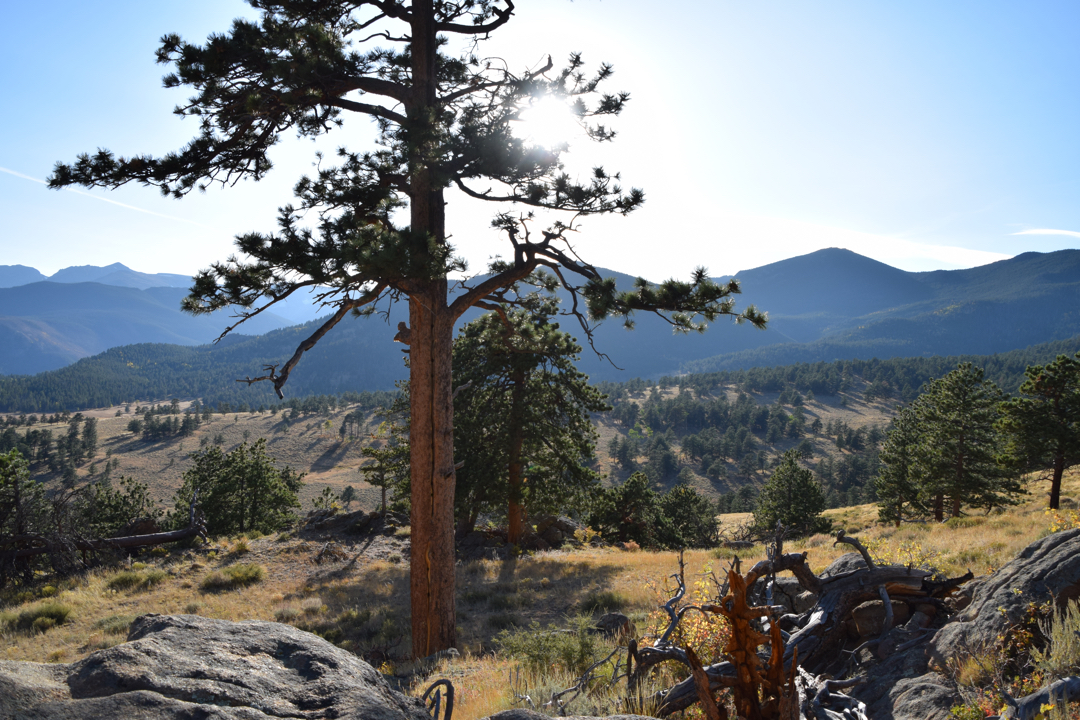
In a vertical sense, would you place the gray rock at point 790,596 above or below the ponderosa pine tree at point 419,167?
below

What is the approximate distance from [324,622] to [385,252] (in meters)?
9.23

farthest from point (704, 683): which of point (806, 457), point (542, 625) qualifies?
point (806, 457)

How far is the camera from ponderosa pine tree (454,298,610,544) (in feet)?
57.1

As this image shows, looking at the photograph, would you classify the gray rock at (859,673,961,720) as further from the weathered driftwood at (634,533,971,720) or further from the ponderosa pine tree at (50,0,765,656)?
the ponderosa pine tree at (50,0,765,656)

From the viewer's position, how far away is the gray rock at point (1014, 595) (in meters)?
3.95

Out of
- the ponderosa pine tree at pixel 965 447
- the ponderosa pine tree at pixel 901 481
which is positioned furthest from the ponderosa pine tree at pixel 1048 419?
the ponderosa pine tree at pixel 901 481

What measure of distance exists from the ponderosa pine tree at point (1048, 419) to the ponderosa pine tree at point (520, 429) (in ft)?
60.8

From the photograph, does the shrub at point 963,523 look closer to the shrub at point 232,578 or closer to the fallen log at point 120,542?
the shrub at point 232,578

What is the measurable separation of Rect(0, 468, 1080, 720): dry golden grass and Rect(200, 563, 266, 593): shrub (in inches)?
9.0

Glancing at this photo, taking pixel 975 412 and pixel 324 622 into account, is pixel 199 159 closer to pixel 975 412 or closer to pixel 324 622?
pixel 324 622

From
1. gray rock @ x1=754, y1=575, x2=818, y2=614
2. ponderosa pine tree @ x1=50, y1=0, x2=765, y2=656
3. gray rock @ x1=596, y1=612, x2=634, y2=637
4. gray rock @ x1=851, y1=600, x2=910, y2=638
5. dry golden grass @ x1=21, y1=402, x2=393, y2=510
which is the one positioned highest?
ponderosa pine tree @ x1=50, y1=0, x2=765, y2=656

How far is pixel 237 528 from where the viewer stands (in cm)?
2555

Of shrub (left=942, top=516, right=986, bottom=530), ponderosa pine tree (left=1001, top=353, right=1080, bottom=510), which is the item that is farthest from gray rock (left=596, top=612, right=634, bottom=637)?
ponderosa pine tree (left=1001, top=353, right=1080, bottom=510)

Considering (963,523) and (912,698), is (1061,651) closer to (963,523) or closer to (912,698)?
(912,698)
